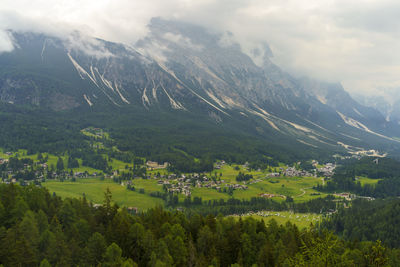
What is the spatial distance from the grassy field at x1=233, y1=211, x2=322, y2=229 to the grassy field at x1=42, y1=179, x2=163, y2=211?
46028mm

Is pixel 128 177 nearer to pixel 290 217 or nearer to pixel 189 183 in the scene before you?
pixel 189 183

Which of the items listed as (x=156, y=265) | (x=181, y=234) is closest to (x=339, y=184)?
(x=181, y=234)

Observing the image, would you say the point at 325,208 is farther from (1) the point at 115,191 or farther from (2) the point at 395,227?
(1) the point at 115,191

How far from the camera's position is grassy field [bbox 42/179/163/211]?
135 metres

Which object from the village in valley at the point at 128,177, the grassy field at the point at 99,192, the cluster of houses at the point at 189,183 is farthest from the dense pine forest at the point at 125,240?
the cluster of houses at the point at 189,183

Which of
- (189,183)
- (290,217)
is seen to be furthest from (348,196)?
(189,183)

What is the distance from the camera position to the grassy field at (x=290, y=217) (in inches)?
4875

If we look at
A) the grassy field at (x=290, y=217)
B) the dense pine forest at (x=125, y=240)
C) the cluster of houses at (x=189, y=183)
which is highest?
the dense pine forest at (x=125, y=240)

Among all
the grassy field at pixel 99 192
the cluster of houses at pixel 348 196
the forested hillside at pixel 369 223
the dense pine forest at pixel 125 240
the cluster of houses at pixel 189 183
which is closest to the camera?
the dense pine forest at pixel 125 240

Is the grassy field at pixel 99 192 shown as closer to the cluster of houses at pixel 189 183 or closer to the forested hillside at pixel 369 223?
the cluster of houses at pixel 189 183

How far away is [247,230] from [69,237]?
1543 inches

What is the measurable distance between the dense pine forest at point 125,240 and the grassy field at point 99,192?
6667 centimetres

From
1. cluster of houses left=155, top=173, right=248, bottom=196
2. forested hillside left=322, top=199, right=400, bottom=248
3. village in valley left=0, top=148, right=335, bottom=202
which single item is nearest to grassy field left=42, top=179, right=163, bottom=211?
village in valley left=0, top=148, right=335, bottom=202

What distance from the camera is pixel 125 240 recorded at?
5600cm
